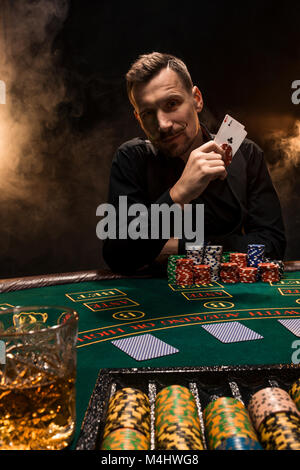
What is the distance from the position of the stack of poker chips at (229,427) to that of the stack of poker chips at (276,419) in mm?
18

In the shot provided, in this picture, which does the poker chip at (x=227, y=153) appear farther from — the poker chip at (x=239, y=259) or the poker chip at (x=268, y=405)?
the poker chip at (x=268, y=405)

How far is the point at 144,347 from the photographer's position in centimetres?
130

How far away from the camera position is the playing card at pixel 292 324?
4.71ft

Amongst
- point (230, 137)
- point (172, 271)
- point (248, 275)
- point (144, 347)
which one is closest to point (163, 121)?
point (230, 137)

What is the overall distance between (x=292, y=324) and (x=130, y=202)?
1.60 metres

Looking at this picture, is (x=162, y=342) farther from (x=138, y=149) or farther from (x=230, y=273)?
(x=138, y=149)

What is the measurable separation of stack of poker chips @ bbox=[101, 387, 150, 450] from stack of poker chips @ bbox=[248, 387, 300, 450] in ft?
0.67

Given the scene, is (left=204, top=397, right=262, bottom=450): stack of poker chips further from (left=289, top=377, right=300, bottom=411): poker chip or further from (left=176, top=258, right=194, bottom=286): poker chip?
(left=176, top=258, right=194, bottom=286): poker chip

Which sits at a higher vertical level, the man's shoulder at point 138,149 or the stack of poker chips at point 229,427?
the man's shoulder at point 138,149

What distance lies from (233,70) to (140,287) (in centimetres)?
523

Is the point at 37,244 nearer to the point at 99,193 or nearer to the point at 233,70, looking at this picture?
the point at 99,193

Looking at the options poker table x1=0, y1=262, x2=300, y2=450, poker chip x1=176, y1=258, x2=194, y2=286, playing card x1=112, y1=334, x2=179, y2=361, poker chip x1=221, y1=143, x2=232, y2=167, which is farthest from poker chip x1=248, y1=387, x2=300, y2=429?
poker chip x1=221, y1=143, x2=232, y2=167

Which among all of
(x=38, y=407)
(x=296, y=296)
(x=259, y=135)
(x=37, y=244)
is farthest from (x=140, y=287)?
(x=259, y=135)

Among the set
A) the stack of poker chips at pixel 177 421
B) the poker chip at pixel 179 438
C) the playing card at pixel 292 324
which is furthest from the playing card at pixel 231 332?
the poker chip at pixel 179 438
